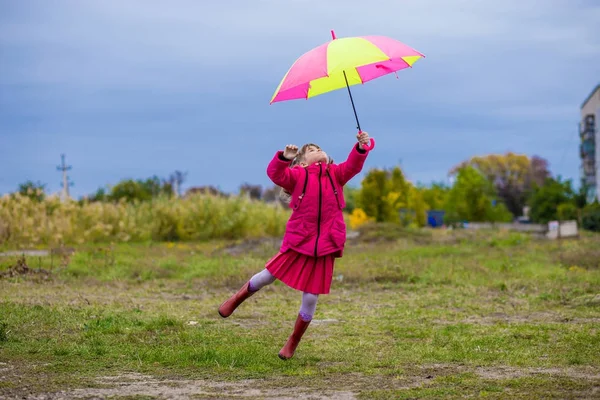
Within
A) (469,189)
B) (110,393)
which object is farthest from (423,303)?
(469,189)

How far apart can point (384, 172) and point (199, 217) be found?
465 inches

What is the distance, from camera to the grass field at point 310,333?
558 centimetres

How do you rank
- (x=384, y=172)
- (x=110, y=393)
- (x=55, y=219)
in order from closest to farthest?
(x=110, y=393) < (x=55, y=219) < (x=384, y=172)

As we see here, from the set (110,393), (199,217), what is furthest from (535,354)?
(199,217)

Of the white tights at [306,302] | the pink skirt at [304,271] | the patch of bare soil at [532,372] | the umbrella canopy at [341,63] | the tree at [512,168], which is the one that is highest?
the tree at [512,168]

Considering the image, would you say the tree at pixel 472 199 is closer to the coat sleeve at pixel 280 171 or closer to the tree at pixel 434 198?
the tree at pixel 434 198

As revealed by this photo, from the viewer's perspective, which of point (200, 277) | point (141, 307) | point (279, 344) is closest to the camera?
point (279, 344)

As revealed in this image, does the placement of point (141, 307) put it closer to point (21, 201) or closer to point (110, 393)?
point (110, 393)

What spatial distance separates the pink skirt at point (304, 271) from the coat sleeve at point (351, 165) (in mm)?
654

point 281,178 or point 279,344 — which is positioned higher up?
point 281,178

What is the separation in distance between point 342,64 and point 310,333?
294 cm

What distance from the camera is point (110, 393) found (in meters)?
5.33

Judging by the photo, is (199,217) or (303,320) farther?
(199,217)

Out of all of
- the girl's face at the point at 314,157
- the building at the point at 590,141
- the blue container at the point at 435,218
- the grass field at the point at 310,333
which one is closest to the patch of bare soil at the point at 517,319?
the grass field at the point at 310,333
